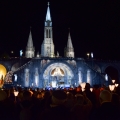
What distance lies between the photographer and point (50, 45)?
7025cm

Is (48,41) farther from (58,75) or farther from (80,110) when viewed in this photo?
(80,110)

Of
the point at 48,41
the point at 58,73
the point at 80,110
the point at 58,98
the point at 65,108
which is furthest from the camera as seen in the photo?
the point at 48,41

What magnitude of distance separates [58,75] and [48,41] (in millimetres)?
16799

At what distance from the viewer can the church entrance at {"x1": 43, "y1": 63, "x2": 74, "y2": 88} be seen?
56272 millimetres

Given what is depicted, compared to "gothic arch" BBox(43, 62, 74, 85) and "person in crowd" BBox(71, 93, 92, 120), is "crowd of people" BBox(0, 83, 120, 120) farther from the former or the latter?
"gothic arch" BBox(43, 62, 74, 85)

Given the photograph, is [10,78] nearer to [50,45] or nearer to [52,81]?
[52,81]

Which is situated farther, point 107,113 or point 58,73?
point 58,73

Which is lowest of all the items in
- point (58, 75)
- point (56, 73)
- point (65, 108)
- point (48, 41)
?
point (65, 108)

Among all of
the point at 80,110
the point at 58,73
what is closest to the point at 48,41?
the point at 58,73

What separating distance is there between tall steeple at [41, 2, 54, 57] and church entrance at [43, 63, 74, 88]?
12362mm

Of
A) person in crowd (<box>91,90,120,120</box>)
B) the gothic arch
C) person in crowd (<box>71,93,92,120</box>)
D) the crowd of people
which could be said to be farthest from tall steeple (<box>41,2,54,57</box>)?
person in crowd (<box>91,90,120,120</box>)

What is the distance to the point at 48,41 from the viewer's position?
70.8m

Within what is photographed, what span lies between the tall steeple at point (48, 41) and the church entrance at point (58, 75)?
12362 mm

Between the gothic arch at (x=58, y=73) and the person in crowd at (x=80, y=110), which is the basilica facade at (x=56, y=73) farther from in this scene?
the person in crowd at (x=80, y=110)
